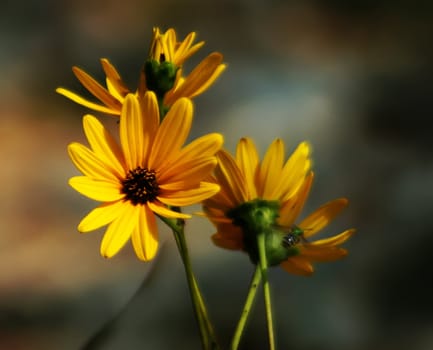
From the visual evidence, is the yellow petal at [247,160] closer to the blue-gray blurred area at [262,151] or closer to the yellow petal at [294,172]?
the yellow petal at [294,172]

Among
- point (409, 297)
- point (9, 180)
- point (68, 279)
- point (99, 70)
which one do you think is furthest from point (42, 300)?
point (409, 297)

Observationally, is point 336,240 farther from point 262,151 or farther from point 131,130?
point 262,151

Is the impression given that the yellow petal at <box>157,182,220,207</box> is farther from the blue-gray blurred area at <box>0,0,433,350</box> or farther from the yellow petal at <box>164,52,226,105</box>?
the blue-gray blurred area at <box>0,0,433,350</box>

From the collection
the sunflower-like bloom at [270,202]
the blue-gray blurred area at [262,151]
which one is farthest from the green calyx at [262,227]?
the blue-gray blurred area at [262,151]

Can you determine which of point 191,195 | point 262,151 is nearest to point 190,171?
point 191,195

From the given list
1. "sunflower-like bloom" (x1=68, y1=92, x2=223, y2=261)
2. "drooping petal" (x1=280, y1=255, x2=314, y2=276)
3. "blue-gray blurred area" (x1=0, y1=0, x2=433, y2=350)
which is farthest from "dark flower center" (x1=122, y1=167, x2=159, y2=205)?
"blue-gray blurred area" (x1=0, y1=0, x2=433, y2=350)

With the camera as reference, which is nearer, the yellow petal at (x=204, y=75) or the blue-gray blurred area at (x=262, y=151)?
the yellow petal at (x=204, y=75)
